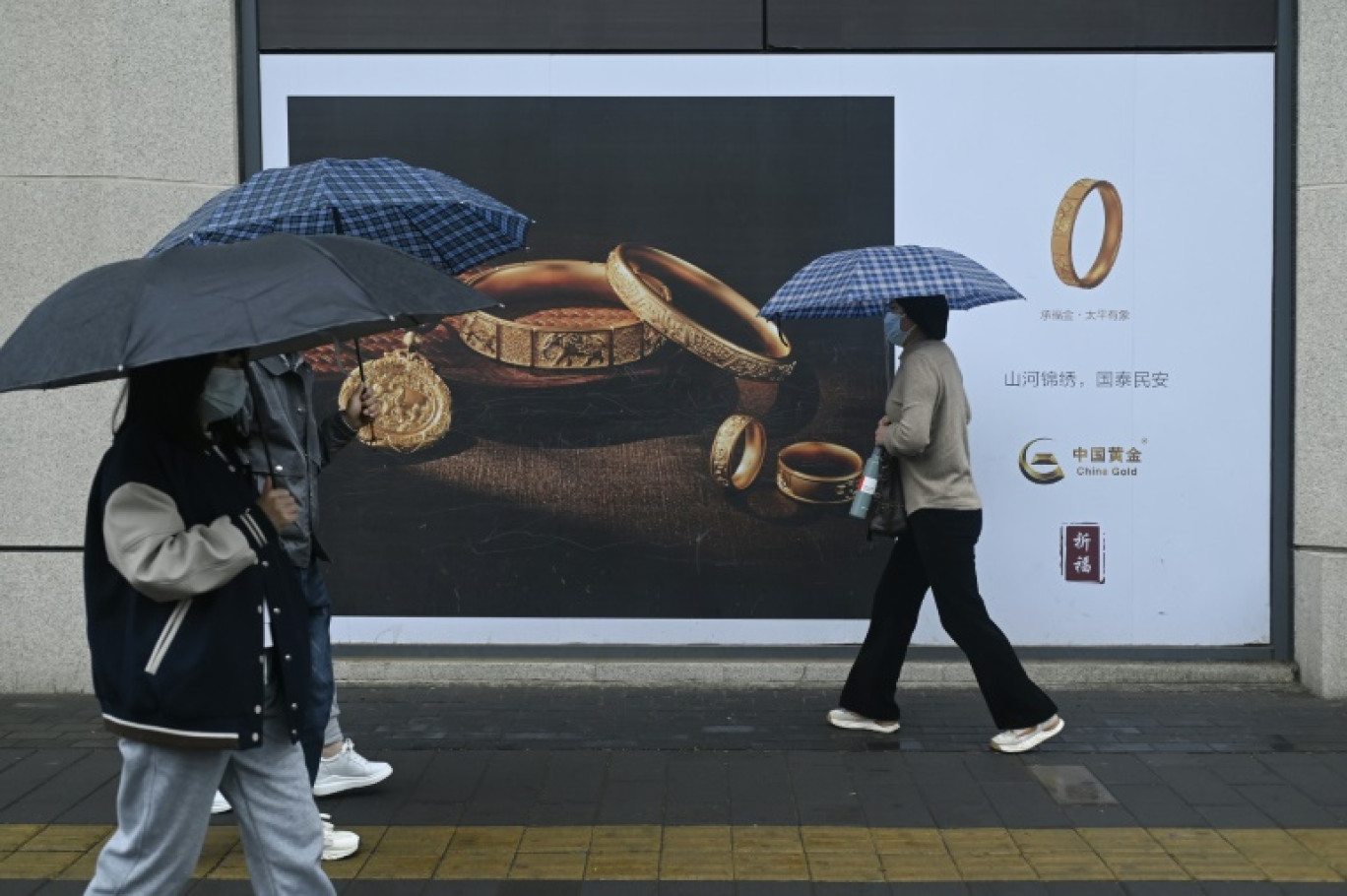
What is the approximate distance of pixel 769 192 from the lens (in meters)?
7.17

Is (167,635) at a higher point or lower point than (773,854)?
higher

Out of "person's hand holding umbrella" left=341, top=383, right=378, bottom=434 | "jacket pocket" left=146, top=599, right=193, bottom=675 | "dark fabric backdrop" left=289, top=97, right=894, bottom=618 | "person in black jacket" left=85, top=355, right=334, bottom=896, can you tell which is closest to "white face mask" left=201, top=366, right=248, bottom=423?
"person in black jacket" left=85, top=355, right=334, bottom=896

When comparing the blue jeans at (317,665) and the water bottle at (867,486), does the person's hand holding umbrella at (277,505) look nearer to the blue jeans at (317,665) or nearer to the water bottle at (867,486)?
the blue jeans at (317,665)

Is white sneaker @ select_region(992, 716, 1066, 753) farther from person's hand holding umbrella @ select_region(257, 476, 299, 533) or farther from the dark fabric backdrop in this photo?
person's hand holding umbrella @ select_region(257, 476, 299, 533)

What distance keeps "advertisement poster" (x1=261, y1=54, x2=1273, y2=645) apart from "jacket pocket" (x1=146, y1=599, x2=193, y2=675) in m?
3.87

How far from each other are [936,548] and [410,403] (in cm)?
280

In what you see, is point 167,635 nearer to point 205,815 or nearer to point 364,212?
point 205,815

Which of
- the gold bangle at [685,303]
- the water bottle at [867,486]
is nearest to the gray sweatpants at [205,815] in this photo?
the water bottle at [867,486]

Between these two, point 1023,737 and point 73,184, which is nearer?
point 1023,737

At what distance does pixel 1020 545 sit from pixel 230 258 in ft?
15.9

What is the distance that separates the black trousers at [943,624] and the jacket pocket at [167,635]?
3504 mm

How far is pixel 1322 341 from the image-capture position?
23.0 feet

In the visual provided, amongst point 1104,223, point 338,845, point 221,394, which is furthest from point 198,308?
point 1104,223

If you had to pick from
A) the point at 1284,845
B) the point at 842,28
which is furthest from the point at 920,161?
the point at 1284,845
